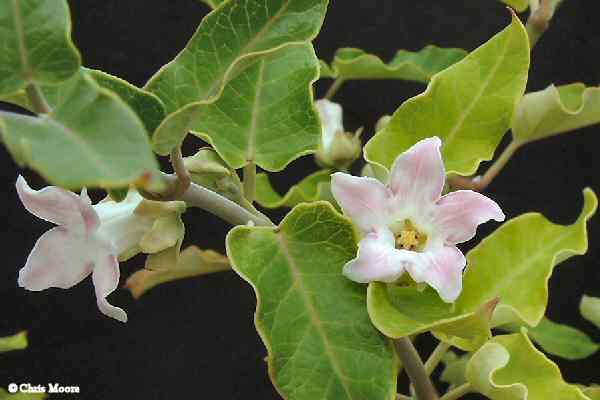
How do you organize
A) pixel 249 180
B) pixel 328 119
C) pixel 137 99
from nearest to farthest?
1. pixel 137 99
2. pixel 249 180
3. pixel 328 119

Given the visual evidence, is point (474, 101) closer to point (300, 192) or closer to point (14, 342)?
point (300, 192)

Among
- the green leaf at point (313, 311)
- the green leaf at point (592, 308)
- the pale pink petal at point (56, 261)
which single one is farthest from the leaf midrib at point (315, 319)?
the green leaf at point (592, 308)

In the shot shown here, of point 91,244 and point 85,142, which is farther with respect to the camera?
point 91,244

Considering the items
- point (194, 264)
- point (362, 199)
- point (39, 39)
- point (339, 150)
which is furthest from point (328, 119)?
point (39, 39)

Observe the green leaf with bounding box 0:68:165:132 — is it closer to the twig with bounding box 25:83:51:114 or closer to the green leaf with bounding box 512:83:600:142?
the twig with bounding box 25:83:51:114

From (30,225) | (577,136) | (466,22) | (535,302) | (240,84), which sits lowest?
(30,225)

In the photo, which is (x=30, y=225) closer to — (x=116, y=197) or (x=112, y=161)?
(x=116, y=197)

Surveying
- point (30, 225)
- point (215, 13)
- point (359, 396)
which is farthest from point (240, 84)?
point (30, 225)
